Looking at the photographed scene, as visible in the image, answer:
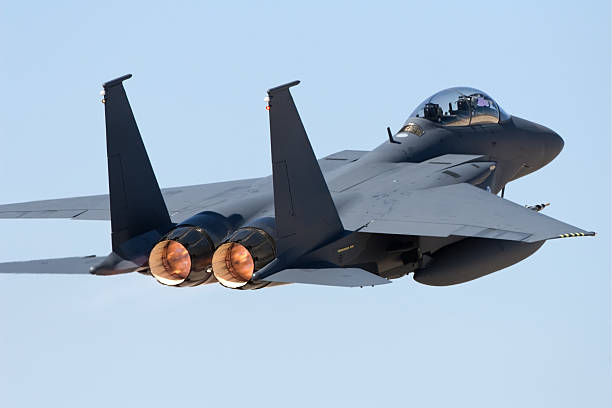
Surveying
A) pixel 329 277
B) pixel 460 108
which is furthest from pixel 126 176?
pixel 460 108

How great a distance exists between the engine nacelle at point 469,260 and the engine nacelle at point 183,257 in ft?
13.1

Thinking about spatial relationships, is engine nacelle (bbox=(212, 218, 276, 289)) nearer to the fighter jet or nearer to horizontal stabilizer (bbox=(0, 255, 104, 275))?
the fighter jet

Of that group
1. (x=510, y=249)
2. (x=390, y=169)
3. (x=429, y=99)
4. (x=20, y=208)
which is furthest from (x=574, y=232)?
(x=20, y=208)

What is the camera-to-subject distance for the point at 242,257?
25.9 m

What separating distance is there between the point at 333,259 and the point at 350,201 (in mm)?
2418

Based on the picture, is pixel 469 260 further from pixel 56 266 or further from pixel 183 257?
pixel 56 266

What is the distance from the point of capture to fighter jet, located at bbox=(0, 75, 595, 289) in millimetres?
25094

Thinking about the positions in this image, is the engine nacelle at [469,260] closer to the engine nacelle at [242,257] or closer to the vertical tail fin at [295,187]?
the vertical tail fin at [295,187]

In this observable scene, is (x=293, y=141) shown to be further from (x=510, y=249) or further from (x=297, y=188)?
(x=510, y=249)

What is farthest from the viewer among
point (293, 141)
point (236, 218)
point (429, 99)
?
point (429, 99)

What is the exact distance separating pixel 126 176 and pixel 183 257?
5.58 ft

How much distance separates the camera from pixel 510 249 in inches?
1105

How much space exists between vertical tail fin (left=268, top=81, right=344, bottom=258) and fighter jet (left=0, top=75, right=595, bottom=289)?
0.02 metres

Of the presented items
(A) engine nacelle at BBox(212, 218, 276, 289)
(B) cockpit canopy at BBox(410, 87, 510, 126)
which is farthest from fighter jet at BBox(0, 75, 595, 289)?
(B) cockpit canopy at BBox(410, 87, 510, 126)
